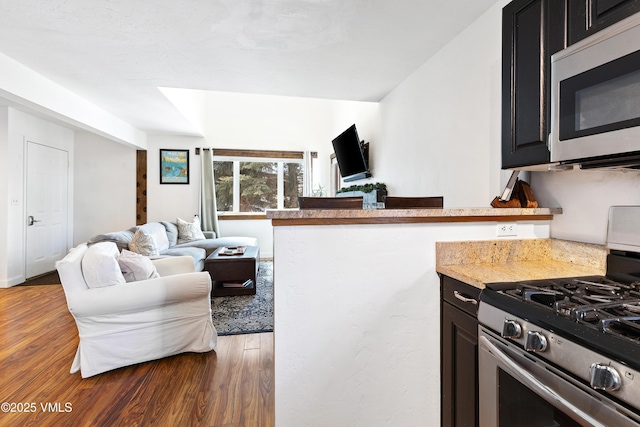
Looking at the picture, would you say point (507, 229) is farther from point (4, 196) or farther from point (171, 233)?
point (4, 196)

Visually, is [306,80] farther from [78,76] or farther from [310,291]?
[310,291]

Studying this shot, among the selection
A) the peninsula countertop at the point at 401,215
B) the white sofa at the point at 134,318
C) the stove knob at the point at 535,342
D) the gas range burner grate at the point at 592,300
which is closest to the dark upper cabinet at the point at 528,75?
the peninsula countertop at the point at 401,215

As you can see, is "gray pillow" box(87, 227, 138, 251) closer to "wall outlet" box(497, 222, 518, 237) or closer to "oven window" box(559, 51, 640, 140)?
"wall outlet" box(497, 222, 518, 237)

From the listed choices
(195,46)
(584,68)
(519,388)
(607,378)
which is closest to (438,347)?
(519,388)

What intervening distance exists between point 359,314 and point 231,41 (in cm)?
226

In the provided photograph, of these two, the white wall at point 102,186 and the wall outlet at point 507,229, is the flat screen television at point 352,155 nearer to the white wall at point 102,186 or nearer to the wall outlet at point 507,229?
the wall outlet at point 507,229

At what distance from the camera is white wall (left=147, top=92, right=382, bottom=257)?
5.97m

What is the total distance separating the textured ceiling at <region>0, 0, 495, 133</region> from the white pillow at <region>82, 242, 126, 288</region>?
163cm

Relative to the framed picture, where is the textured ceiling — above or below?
above

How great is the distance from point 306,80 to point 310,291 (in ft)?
8.28

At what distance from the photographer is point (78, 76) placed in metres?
3.14

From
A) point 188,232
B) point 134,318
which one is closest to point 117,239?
point 188,232

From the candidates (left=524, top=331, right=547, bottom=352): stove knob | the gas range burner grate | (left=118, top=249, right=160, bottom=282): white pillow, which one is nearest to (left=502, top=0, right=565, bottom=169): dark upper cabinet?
the gas range burner grate

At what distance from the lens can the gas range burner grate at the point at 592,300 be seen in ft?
2.61
